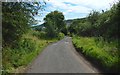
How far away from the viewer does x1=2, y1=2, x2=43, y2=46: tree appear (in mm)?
16359

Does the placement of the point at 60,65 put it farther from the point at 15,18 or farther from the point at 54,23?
the point at 54,23

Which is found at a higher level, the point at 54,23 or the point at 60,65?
the point at 60,65

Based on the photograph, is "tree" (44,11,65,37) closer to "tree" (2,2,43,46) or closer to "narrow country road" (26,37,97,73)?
"narrow country road" (26,37,97,73)

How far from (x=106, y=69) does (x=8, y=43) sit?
7.02 meters

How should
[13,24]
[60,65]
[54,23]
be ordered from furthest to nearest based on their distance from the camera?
[54,23]
[60,65]
[13,24]

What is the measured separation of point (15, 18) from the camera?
56.5 feet

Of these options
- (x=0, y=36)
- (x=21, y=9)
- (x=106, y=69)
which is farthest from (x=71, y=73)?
(x=21, y=9)

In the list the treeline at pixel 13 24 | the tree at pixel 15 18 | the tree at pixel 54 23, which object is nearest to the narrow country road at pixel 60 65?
the treeline at pixel 13 24

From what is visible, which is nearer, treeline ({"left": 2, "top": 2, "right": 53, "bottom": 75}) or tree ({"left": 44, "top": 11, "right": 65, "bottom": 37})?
treeline ({"left": 2, "top": 2, "right": 53, "bottom": 75})

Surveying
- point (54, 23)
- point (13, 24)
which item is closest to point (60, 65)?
point (13, 24)

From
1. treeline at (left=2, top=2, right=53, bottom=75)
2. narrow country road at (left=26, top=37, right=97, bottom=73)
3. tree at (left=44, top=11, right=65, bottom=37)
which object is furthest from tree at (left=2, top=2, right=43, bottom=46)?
tree at (left=44, top=11, right=65, bottom=37)

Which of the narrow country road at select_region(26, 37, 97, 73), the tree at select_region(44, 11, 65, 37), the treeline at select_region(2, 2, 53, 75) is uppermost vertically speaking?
the treeline at select_region(2, 2, 53, 75)

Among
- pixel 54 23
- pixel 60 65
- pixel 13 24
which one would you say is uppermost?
pixel 13 24

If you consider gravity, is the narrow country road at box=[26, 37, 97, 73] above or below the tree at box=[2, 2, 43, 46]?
below
